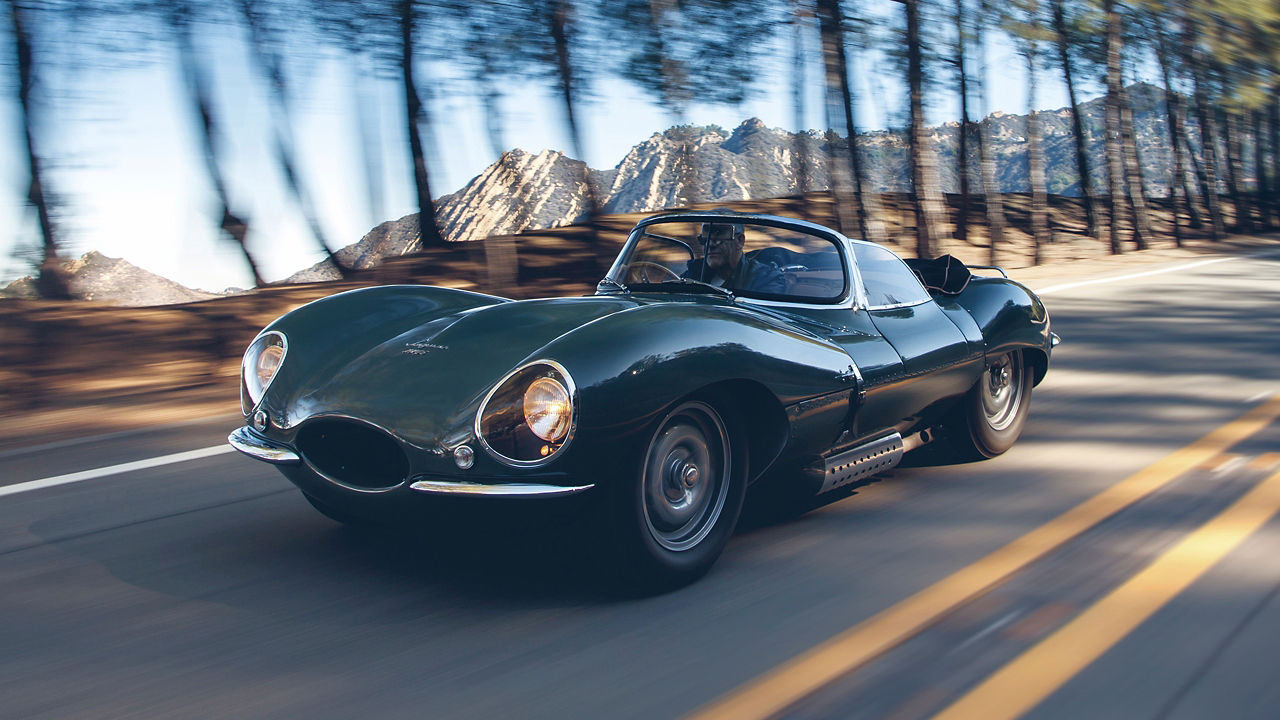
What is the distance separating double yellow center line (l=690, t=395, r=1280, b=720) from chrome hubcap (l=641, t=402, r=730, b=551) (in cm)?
64

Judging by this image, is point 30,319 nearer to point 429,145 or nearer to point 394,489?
point 429,145

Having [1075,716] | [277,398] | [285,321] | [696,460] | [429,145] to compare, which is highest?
[429,145]

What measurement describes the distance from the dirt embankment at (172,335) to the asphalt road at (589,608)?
6.78 feet

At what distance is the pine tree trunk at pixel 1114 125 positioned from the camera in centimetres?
2400

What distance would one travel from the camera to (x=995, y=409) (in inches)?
210

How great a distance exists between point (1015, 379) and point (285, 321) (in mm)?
3671

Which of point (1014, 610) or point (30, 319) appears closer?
point (1014, 610)

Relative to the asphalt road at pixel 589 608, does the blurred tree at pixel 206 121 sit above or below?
above

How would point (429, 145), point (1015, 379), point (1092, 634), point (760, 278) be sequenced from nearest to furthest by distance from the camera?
point (1092, 634) → point (760, 278) → point (1015, 379) → point (429, 145)

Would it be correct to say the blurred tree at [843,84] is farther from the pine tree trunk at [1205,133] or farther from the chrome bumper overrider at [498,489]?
the chrome bumper overrider at [498,489]

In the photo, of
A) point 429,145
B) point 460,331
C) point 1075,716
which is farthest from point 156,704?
point 429,145

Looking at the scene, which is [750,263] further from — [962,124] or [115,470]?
[962,124]

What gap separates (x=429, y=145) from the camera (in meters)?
15.3

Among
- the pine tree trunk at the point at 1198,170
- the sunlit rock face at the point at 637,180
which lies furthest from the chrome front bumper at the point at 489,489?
the pine tree trunk at the point at 1198,170
